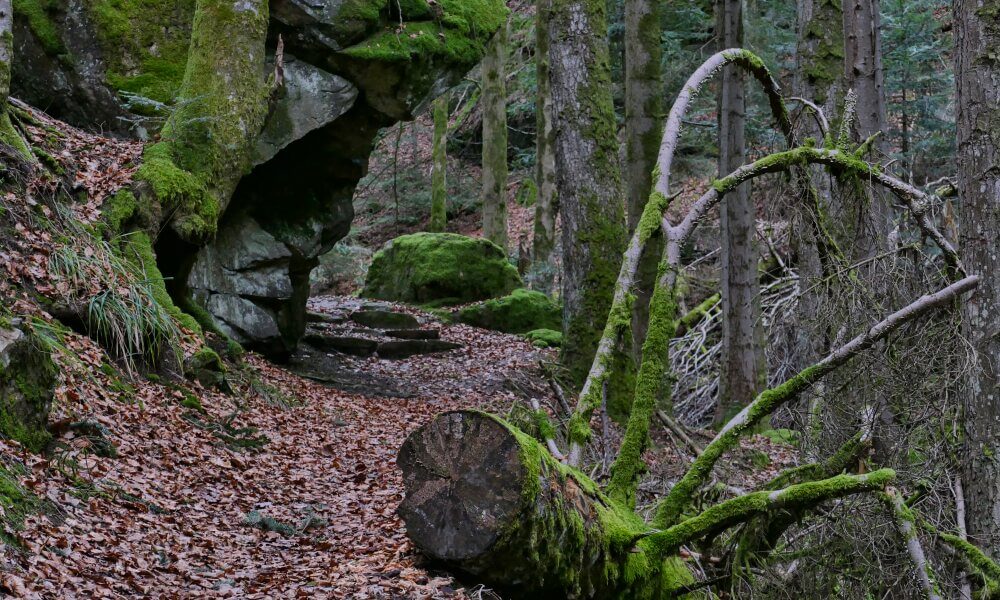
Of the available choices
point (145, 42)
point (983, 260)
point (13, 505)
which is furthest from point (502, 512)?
point (145, 42)

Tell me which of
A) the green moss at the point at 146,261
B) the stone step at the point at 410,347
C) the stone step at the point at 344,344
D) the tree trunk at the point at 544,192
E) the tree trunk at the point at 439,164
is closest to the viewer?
the green moss at the point at 146,261

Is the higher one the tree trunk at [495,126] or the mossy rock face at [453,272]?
the tree trunk at [495,126]

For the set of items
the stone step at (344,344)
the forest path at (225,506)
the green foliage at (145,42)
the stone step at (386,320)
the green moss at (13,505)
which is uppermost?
the green foliage at (145,42)

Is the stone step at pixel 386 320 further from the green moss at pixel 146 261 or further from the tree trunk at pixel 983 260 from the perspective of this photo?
the tree trunk at pixel 983 260

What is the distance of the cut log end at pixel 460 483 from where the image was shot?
3.49 meters

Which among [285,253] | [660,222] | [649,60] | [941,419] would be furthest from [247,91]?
[941,419]

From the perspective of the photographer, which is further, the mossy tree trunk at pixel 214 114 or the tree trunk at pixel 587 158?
the tree trunk at pixel 587 158

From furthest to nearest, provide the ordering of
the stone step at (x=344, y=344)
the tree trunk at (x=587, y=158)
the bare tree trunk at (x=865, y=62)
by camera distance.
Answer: the stone step at (x=344, y=344) → the tree trunk at (x=587, y=158) → the bare tree trunk at (x=865, y=62)

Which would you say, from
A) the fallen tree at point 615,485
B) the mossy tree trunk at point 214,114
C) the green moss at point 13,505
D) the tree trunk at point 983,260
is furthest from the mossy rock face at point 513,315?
the green moss at point 13,505

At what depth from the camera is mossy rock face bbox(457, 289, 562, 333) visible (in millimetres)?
15453

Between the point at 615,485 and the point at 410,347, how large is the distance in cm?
858

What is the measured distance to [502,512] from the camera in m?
3.46

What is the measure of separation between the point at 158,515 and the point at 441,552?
90.4 inches

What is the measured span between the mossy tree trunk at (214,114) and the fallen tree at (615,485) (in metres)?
4.88
